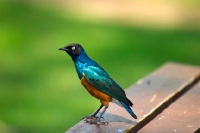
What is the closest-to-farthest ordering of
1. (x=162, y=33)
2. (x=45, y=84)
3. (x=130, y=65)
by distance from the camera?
(x=45, y=84) → (x=130, y=65) → (x=162, y=33)

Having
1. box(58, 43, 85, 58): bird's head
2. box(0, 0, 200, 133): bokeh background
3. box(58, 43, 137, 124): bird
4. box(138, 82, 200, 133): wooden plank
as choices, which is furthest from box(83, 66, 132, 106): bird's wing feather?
box(0, 0, 200, 133): bokeh background

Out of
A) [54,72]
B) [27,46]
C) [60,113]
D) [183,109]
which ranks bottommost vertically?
[183,109]

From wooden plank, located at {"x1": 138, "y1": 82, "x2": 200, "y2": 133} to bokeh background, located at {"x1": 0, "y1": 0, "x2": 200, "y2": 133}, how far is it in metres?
1.79

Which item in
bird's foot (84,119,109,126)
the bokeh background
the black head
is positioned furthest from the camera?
the bokeh background

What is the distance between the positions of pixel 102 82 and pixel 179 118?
1.85ft

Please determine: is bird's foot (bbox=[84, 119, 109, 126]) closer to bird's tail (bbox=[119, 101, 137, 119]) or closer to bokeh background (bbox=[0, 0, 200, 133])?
bird's tail (bbox=[119, 101, 137, 119])

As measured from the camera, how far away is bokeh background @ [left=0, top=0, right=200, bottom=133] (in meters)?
6.88

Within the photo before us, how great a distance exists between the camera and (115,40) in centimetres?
956

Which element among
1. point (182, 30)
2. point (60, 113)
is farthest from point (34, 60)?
point (182, 30)

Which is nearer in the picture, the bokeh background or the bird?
the bird

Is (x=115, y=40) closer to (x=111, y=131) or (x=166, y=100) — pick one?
(x=166, y=100)

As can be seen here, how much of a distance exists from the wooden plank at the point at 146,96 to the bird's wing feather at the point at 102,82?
6.0 inches

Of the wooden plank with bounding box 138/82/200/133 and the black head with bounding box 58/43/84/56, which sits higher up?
the black head with bounding box 58/43/84/56

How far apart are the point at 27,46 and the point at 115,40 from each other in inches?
53.4
